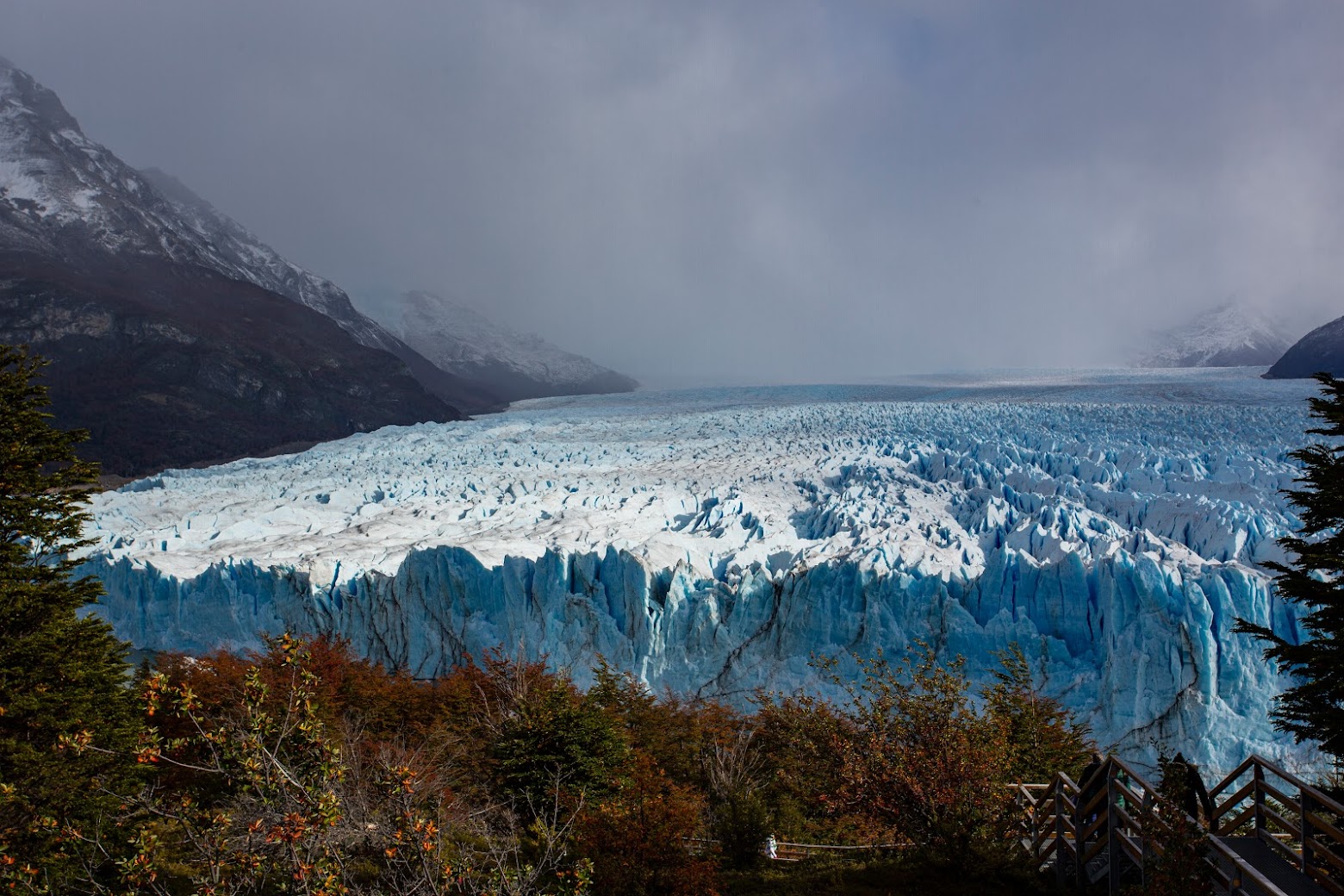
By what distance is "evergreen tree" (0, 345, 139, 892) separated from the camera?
23.5 ft

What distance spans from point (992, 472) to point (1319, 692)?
14.4 meters

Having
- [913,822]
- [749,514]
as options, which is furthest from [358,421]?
[913,822]

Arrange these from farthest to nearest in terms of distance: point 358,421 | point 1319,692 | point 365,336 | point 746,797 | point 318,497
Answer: point 365,336, point 358,421, point 318,497, point 746,797, point 1319,692

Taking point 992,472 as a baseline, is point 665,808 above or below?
below

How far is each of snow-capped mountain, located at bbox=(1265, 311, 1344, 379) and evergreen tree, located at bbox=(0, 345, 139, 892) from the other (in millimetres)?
47383

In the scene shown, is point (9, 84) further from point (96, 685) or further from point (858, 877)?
point (858, 877)

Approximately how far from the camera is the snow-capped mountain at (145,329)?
49469mm

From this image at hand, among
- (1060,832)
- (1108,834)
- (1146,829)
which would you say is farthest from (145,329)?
(1146,829)

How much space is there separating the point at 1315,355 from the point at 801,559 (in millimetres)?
38562

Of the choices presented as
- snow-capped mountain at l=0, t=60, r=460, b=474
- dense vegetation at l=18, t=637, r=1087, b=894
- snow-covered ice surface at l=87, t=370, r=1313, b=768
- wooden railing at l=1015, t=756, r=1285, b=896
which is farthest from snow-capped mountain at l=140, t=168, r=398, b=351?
wooden railing at l=1015, t=756, r=1285, b=896

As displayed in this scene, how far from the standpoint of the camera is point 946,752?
7.44m

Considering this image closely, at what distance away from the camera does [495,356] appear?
10331 cm

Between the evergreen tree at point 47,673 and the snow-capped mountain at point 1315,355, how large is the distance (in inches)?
1865

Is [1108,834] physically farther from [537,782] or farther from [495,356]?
[495,356]
